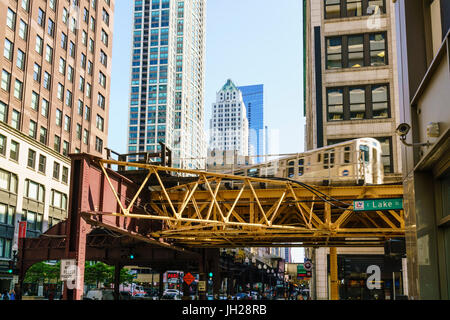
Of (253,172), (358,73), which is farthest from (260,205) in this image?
(358,73)

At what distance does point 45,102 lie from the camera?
6525 cm

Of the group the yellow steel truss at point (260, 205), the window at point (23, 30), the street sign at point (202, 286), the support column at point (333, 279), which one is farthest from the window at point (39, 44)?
the support column at point (333, 279)

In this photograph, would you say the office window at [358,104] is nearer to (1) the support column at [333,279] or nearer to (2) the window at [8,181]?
(1) the support column at [333,279]

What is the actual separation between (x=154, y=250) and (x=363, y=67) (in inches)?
935

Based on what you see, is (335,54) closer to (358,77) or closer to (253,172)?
(358,77)

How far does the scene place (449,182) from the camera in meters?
10.5

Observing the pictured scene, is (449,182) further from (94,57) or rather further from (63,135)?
(94,57)

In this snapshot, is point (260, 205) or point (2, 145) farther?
point (2, 145)

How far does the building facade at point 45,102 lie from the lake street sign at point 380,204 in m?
44.7

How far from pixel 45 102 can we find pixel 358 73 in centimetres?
4024

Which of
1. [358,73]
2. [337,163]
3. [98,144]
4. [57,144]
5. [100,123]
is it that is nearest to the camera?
[337,163]

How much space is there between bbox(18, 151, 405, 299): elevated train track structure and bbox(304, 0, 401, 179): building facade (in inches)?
497
